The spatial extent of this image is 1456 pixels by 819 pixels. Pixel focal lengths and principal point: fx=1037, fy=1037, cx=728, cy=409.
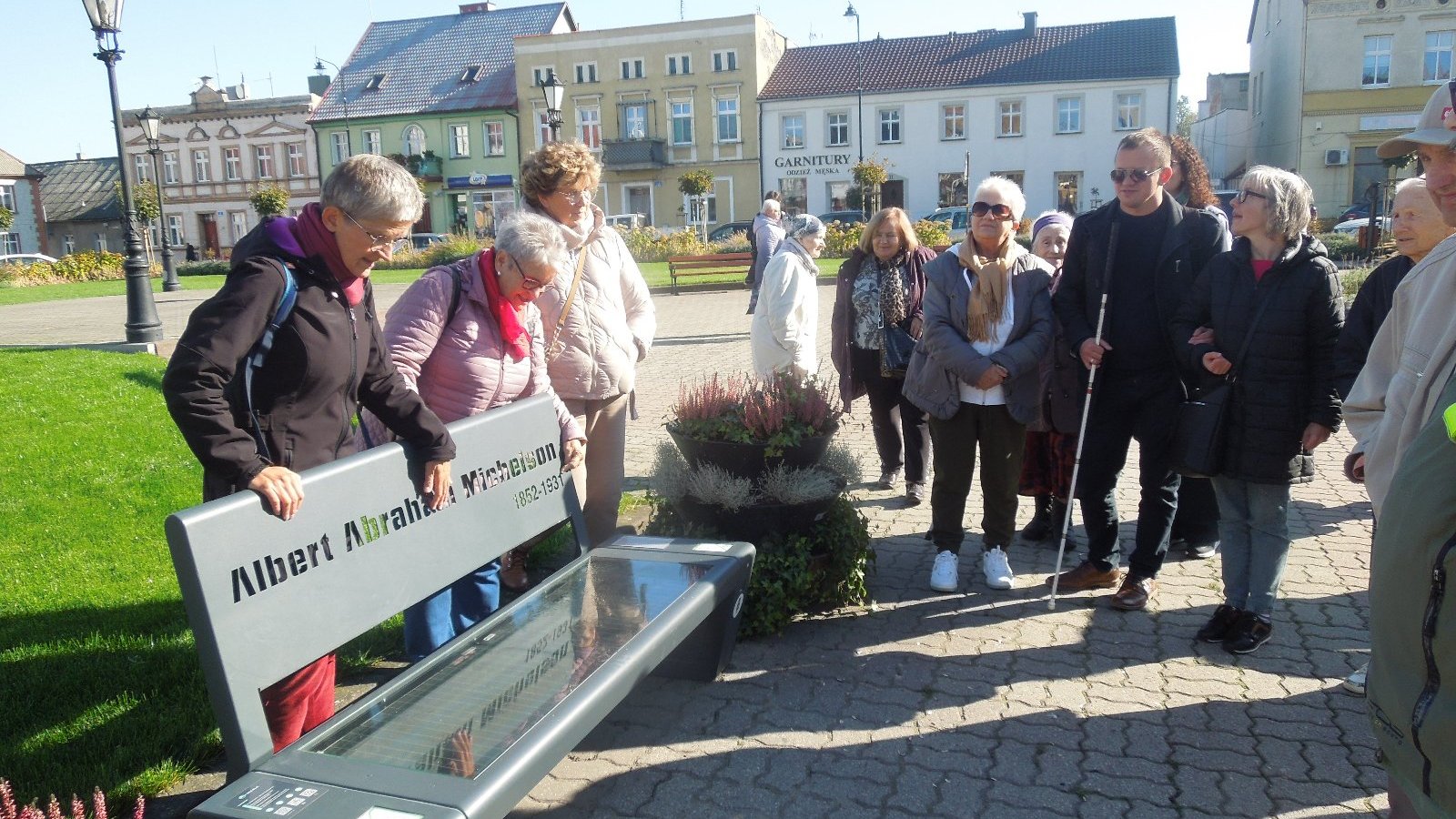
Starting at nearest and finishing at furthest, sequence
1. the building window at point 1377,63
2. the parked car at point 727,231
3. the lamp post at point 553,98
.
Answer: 1. the lamp post at point 553,98
2. the parked car at point 727,231
3. the building window at point 1377,63

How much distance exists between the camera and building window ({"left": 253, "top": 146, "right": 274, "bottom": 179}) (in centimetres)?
5547

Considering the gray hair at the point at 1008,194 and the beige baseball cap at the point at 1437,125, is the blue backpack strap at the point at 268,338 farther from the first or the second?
the gray hair at the point at 1008,194

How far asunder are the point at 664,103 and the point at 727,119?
3.22m

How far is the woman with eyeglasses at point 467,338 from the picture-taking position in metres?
3.50

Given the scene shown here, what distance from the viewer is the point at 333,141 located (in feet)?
177

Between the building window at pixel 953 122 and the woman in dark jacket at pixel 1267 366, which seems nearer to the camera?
the woman in dark jacket at pixel 1267 366

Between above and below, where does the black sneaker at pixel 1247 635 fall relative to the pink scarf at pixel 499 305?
below

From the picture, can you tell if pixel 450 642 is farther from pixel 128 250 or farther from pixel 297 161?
pixel 297 161

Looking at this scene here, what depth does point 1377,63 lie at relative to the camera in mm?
36719

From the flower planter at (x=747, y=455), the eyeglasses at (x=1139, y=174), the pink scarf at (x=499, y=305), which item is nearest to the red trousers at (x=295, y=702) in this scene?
the pink scarf at (x=499, y=305)

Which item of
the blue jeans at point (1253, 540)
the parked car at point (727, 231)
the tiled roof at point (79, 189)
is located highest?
the tiled roof at point (79, 189)

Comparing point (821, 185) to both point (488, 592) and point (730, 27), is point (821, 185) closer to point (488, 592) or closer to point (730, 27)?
point (730, 27)

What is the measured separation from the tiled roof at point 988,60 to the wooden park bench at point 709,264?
79.1 ft

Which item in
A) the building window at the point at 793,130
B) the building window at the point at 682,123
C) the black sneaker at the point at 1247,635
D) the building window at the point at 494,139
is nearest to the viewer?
the black sneaker at the point at 1247,635
